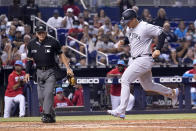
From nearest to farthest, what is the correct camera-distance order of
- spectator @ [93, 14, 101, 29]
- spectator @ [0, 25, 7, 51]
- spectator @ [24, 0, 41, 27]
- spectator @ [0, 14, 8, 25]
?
1. spectator @ [0, 25, 7, 51]
2. spectator @ [0, 14, 8, 25]
3. spectator @ [24, 0, 41, 27]
4. spectator @ [93, 14, 101, 29]

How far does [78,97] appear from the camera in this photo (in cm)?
1294

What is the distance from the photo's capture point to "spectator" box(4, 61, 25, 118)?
13.0 m

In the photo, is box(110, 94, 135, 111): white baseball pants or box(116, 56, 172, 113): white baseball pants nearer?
box(116, 56, 172, 113): white baseball pants

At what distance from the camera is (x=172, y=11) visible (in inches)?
742

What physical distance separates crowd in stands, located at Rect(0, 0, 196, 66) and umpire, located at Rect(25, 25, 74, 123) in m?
5.00

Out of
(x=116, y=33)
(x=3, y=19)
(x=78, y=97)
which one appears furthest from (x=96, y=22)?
(x=78, y=97)

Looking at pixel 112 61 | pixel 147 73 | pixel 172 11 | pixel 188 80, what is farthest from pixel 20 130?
pixel 172 11

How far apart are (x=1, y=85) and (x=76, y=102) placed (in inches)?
91.3

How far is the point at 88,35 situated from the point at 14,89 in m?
3.98

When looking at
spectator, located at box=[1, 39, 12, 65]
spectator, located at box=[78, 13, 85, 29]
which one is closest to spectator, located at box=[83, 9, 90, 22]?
spectator, located at box=[78, 13, 85, 29]

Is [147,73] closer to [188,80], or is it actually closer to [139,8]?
[188,80]

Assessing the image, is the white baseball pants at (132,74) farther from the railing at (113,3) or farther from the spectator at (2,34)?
the railing at (113,3)

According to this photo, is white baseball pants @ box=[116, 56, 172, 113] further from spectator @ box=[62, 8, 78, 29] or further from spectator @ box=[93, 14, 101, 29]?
spectator @ box=[93, 14, 101, 29]

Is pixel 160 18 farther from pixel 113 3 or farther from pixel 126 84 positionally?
pixel 126 84
